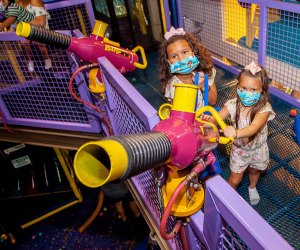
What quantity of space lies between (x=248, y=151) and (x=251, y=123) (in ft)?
0.73

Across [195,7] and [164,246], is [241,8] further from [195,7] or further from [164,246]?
[164,246]

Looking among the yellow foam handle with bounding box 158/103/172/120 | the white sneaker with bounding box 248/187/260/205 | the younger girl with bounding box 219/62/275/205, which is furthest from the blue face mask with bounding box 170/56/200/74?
the white sneaker with bounding box 248/187/260/205

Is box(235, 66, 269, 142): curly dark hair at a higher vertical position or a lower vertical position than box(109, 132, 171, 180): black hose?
lower

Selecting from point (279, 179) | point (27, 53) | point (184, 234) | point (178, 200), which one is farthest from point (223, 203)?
point (27, 53)

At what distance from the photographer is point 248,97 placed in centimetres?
176

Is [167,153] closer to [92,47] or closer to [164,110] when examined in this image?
[164,110]

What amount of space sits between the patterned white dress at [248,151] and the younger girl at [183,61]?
402 millimetres

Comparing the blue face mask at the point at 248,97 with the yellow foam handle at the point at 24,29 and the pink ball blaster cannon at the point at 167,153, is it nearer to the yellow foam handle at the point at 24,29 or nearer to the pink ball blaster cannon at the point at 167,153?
the pink ball blaster cannon at the point at 167,153

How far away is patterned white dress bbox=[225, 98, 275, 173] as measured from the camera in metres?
1.91

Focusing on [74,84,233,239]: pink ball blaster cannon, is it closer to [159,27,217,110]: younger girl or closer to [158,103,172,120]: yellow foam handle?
[158,103,172,120]: yellow foam handle

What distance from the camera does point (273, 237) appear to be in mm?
726

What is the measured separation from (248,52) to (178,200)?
2.12 m

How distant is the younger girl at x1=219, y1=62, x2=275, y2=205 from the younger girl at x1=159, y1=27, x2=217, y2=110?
1.19 ft

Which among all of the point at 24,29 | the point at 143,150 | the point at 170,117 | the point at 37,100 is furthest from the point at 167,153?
the point at 37,100
